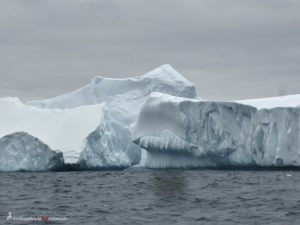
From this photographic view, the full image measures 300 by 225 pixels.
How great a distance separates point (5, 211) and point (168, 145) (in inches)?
952

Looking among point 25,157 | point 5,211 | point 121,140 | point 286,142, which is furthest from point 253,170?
A: point 5,211

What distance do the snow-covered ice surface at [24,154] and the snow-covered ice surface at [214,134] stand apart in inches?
231

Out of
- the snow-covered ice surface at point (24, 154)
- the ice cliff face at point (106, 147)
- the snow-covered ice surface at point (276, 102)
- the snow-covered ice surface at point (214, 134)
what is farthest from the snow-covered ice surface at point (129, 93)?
the snow-covered ice surface at point (276, 102)

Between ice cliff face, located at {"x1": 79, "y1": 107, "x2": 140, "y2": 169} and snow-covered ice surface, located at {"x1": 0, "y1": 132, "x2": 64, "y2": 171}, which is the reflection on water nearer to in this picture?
ice cliff face, located at {"x1": 79, "y1": 107, "x2": 140, "y2": 169}

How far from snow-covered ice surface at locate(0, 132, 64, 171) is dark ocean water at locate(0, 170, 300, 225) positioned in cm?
1031

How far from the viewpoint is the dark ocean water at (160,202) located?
686 inches

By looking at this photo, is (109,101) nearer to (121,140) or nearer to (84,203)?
(121,140)

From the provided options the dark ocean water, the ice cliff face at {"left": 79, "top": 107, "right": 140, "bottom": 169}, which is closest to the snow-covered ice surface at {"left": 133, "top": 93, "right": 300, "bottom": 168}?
the ice cliff face at {"left": 79, "top": 107, "right": 140, "bottom": 169}

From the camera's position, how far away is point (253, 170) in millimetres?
40844

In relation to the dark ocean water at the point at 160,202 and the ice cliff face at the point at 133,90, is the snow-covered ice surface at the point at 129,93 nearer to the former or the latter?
the ice cliff face at the point at 133,90

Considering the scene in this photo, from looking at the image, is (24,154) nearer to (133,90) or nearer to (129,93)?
(129,93)

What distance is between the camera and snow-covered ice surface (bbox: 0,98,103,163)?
41438mm

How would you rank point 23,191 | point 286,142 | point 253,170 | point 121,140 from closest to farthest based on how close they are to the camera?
point 23,191 → point 286,142 → point 253,170 → point 121,140

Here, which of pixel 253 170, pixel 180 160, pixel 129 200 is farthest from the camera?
pixel 180 160
